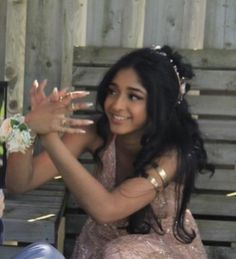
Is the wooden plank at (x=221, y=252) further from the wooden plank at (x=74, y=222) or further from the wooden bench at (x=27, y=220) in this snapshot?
the wooden bench at (x=27, y=220)

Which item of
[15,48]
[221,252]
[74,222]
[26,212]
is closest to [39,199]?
[26,212]

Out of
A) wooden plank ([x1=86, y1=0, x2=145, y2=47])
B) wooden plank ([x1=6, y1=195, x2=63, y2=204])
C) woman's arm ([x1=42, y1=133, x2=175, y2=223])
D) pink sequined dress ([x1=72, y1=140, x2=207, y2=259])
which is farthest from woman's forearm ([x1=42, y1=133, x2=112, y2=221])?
wooden plank ([x1=86, y1=0, x2=145, y2=47])

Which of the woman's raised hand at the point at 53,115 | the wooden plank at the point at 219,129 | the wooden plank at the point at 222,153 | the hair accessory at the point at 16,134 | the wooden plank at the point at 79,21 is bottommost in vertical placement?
the wooden plank at the point at 222,153

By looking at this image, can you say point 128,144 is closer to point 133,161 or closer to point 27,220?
point 133,161

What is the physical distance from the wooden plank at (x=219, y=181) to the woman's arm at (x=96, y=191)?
1006 millimetres

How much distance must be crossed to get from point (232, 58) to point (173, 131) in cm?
98

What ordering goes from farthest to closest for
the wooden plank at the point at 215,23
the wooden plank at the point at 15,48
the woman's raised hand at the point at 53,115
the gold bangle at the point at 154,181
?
1. the wooden plank at the point at 215,23
2. the wooden plank at the point at 15,48
3. the gold bangle at the point at 154,181
4. the woman's raised hand at the point at 53,115

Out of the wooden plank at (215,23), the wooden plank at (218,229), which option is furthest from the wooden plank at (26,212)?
the wooden plank at (215,23)

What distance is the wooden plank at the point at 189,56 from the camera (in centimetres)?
336

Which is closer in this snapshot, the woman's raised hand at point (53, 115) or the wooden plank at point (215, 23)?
the woman's raised hand at point (53, 115)

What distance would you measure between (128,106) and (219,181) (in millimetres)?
1151

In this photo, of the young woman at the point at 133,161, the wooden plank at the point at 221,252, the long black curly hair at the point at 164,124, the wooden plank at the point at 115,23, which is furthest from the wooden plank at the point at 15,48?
the wooden plank at the point at 221,252

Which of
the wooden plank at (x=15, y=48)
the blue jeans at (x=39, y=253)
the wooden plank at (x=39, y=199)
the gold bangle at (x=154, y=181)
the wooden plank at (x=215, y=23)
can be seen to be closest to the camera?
the blue jeans at (x=39, y=253)

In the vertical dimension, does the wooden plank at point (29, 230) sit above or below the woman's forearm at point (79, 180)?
below
